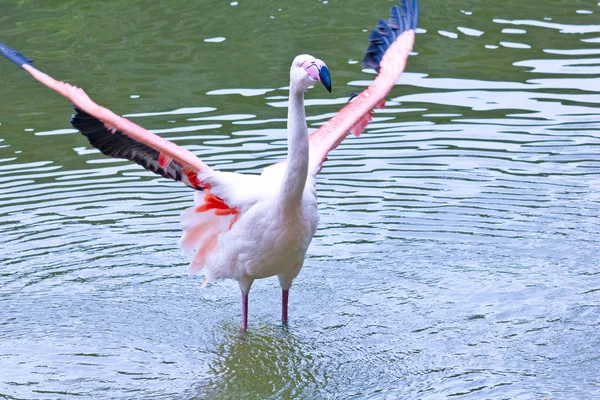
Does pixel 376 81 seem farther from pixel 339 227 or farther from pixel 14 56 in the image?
pixel 14 56

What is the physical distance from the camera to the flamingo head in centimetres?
609

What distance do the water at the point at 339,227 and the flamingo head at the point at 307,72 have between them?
1.77 metres

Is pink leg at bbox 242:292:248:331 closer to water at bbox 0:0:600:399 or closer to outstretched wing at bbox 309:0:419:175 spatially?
water at bbox 0:0:600:399

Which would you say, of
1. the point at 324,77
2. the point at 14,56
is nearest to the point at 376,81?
the point at 324,77

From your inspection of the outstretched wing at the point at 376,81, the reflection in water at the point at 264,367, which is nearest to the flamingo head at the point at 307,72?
the outstretched wing at the point at 376,81

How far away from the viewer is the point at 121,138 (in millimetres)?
6938

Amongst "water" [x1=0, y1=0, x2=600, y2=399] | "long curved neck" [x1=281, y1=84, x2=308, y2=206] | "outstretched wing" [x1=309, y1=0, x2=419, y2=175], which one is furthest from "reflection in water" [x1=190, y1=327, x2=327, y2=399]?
"outstretched wing" [x1=309, y1=0, x2=419, y2=175]

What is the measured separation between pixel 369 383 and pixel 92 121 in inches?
92.3

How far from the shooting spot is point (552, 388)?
6.15 metres

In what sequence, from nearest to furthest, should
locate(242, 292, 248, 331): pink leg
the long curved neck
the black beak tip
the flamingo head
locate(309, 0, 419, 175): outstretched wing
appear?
the black beak tip < the flamingo head < the long curved neck < locate(242, 292, 248, 331): pink leg < locate(309, 0, 419, 175): outstretched wing

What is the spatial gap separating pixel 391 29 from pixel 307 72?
2603 millimetres

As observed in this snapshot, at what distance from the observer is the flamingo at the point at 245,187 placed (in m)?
6.57

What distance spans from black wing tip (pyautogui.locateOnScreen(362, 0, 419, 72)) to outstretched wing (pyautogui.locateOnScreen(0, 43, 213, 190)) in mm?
2013

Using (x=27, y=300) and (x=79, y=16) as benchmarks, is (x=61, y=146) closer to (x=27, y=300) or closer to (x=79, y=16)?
(x=27, y=300)
